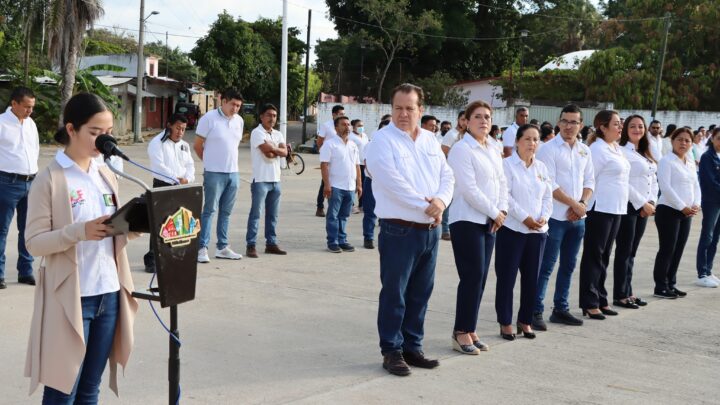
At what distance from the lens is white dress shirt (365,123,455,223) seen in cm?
533

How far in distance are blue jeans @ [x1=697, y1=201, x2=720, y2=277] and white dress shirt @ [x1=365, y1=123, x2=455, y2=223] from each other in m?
5.13

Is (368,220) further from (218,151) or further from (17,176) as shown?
(17,176)

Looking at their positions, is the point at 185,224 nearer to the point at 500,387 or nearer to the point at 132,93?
the point at 500,387

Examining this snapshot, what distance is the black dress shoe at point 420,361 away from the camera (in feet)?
18.4

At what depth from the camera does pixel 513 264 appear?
251 inches

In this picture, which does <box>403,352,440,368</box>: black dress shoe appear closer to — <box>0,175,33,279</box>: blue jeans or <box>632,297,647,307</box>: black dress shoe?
<box>632,297,647,307</box>: black dress shoe

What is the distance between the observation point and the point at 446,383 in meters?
5.31

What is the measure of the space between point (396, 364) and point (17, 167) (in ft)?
14.7

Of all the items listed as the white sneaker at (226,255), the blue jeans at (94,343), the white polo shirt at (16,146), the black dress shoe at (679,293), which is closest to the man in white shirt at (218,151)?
the white sneaker at (226,255)

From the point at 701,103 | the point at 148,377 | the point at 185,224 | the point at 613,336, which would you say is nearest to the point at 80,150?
the point at 185,224

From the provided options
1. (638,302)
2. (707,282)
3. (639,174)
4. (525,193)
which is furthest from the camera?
(707,282)

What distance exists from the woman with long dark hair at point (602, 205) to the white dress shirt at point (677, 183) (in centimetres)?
121

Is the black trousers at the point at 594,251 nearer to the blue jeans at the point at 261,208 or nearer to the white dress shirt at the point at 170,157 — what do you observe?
the blue jeans at the point at 261,208

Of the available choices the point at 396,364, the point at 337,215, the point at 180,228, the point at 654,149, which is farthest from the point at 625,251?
the point at 180,228
